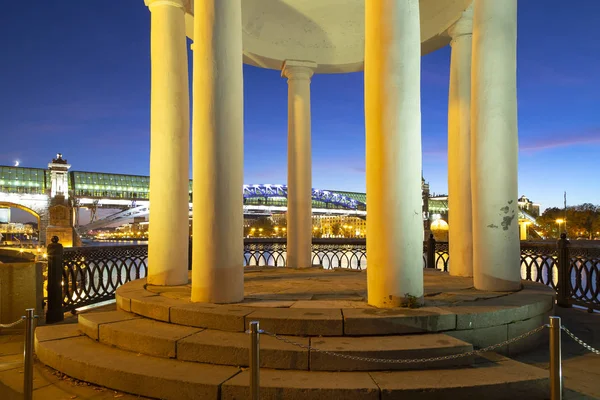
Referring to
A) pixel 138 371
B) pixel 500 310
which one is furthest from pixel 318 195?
pixel 138 371

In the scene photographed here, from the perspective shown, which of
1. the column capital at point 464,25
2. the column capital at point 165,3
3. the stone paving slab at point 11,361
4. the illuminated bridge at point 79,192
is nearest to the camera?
the stone paving slab at point 11,361

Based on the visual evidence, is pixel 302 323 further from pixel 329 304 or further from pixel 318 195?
pixel 318 195

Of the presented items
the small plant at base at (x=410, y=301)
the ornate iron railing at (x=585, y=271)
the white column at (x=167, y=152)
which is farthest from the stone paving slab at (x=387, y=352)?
the ornate iron railing at (x=585, y=271)

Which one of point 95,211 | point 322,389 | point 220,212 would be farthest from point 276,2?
point 95,211

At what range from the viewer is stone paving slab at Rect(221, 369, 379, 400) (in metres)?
5.32

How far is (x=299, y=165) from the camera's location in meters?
15.3

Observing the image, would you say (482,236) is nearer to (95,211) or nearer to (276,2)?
(276,2)

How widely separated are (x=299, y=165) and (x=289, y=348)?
31.9ft

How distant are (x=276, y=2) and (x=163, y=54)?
5213 mm

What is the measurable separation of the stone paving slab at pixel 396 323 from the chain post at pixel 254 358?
2264 mm

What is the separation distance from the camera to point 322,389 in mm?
5359

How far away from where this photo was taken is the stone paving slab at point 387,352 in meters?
5.98

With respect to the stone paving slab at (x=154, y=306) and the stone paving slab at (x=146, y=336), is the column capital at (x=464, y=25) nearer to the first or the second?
the stone paving slab at (x=154, y=306)

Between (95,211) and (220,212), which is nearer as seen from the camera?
(220,212)
